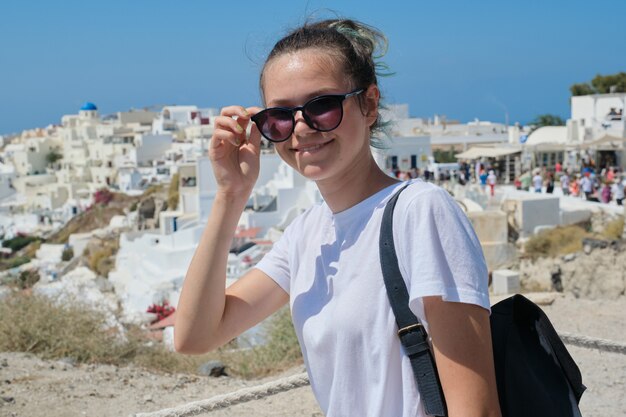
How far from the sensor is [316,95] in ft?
5.33

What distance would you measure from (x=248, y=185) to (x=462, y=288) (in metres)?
0.74

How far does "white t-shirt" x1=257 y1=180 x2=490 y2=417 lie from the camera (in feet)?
4.57

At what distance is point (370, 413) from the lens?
1.52 metres

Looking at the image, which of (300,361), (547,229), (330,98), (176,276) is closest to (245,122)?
(330,98)

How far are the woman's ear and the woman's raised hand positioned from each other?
0.31 meters

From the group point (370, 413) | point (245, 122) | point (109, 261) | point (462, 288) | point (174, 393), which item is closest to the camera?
point (462, 288)

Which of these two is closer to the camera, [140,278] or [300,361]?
[300,361]

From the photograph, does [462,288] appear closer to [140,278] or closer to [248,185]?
[248,185]

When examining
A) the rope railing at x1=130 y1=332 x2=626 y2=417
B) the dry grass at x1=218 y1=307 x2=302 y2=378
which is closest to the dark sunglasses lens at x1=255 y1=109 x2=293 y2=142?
the rope railing at x1=130 y1=332 x2=626 y2=417

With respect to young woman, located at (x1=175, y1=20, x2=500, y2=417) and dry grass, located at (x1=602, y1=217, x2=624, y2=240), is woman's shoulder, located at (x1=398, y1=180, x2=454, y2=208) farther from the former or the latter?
dry grass, located at (x1=602, y1=217, x2=624, y2=240)

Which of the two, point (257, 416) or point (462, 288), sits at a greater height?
point (462, 288)

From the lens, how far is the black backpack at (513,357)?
4.68 feet

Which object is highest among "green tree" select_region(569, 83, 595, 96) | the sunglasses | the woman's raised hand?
"green tree" select_region(569, 83, 595, 96)

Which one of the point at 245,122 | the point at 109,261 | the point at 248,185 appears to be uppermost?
the point at 245,122
